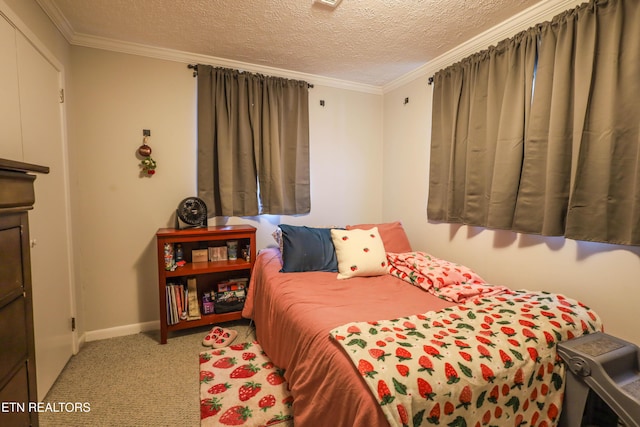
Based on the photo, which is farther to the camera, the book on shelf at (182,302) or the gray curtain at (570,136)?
the book on shelf at (182,302)

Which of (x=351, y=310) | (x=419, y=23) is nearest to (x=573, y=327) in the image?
(x=351, y=310)

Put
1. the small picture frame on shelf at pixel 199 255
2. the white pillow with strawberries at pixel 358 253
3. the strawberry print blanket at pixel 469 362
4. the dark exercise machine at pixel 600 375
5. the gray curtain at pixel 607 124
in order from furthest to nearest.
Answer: the small picture frame on shelf at pixel 199 255, the white pillow with strawberries at pixel 358 253, the gray curtain at pixel 607 124, the dark exercise machine at pixel 600 375, the strawberry print blanket at pixel 469 362

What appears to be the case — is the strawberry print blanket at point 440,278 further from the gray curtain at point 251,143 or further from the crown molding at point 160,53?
the crown molding at point 160,53

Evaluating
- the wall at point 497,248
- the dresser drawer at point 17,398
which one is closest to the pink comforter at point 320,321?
the wall at point 497,248

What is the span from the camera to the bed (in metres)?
0.97

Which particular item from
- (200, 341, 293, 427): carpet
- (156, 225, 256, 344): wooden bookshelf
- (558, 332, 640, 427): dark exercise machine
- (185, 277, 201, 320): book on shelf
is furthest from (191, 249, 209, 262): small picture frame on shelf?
(558, 332, 640, 427): dark exercise machine

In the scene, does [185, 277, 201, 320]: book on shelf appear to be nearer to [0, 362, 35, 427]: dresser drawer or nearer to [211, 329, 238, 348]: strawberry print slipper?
[211, 329, 238, 348]: strawberry print slipper

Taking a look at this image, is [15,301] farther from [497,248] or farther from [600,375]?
[497,248]

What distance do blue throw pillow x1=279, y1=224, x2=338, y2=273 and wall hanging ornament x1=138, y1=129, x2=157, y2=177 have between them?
1199mm

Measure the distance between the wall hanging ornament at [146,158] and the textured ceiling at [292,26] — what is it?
0.72 m

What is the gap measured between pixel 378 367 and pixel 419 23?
215cm

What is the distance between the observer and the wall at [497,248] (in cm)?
150

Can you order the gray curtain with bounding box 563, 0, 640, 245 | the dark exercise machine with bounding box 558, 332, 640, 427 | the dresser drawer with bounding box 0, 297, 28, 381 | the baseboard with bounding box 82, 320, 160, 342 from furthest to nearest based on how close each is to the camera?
1. the baseboard with bounding box 82, 320, 160, 342
2. the gray curtain with bounding box 563, 0, 640, 245
3. the dark exercise machine with bounding box 558, 332, 640, 427
4. the dresser drawer with bounding box 0, 297, 28, 381

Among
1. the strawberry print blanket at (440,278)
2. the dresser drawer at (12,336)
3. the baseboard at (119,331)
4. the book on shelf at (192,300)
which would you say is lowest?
the baseboard at (119,331)
